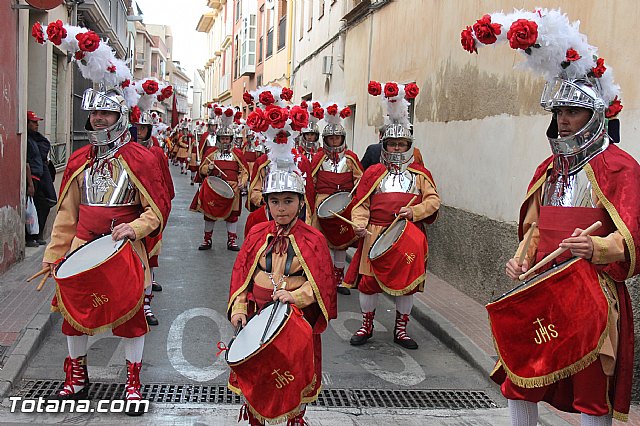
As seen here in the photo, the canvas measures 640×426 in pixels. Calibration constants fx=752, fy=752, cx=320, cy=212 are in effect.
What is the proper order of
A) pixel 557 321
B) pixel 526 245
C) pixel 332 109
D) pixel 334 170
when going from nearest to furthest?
pixel 557 321 → pixel 526 245 → pixel 334 170 → pixel 332 109

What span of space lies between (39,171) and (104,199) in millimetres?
6251

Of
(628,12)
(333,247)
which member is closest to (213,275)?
(333,247)

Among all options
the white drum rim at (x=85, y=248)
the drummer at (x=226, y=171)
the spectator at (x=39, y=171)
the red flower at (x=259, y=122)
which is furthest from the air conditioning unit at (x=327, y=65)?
the white drum rim at (x=85, y=248)

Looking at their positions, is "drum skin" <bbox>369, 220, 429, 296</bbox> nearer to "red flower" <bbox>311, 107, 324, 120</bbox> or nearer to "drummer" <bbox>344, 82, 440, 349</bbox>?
"drummer" <bbox>344, 82, 440, 349</bbox>

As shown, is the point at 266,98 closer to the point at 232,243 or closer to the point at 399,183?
the point at 399,183

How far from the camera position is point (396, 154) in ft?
23.3

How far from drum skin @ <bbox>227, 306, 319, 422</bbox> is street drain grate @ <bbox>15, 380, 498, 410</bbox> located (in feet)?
5.67

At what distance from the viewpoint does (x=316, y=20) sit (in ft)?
71.4

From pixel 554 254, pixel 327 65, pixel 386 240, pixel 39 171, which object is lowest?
pixel 386 240

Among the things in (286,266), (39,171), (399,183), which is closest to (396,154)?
(399,183)

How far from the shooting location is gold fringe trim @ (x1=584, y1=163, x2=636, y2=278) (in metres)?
3.63

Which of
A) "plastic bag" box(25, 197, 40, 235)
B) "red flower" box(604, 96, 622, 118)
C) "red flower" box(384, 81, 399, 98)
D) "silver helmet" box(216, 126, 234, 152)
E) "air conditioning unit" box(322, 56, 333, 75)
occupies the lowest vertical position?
"plastic bag" box(25, 197, 40, 235)

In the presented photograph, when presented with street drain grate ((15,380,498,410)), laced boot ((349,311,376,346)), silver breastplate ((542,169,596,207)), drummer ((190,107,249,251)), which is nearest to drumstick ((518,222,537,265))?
silver breastplate ((542,169,596,207))

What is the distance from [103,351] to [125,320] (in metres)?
1.86
